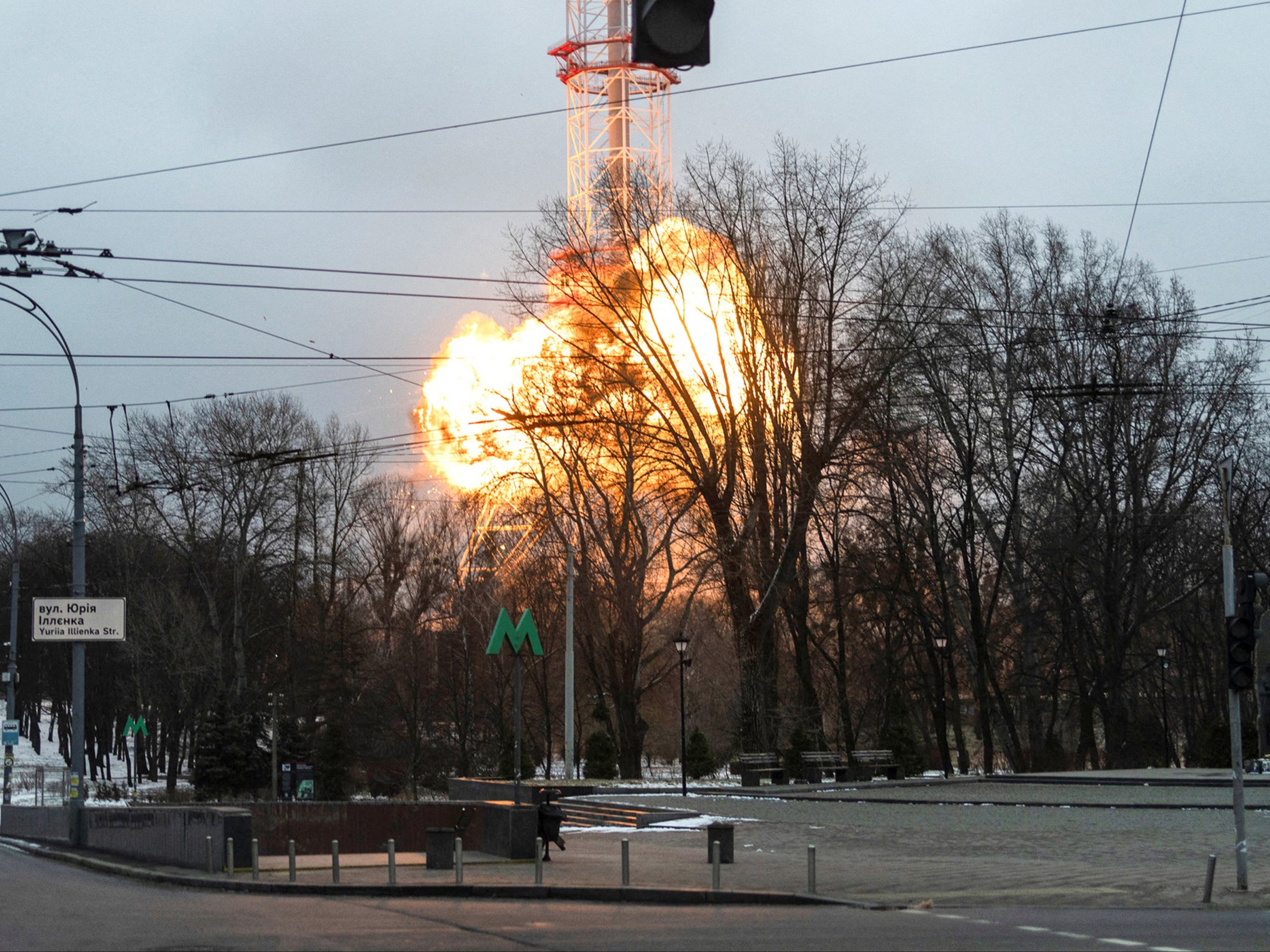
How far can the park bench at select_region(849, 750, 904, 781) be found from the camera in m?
43.7

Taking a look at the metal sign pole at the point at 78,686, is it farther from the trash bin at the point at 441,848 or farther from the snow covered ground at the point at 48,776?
the trash bin at the point at 441,848

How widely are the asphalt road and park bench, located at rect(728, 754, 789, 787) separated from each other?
24.0 meters

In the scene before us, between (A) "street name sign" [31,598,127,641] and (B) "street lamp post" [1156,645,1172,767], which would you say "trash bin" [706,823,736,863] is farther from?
(B) "street lamp post" [1156,645,1172,767]

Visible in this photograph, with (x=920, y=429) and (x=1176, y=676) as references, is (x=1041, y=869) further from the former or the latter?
(x=1176, y=676)

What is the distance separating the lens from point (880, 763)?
145ft

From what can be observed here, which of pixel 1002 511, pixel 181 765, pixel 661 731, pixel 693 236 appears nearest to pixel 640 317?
pixel 693 236

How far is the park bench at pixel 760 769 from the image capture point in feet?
131

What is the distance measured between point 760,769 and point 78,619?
21.3 m

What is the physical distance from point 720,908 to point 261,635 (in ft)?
163

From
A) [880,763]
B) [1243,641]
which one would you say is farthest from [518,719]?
[880,763]

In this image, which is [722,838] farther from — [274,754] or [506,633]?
[274,754]

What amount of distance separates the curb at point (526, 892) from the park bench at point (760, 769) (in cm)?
2268

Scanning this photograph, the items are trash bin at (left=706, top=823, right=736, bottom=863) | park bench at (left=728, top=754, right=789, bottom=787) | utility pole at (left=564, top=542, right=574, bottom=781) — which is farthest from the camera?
park bench at (left=728, top=754, right=789, bottom=787)

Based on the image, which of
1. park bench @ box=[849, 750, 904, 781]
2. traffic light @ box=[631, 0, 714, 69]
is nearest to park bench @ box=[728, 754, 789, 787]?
park bench @ box=[849, 750, 904, 781]
